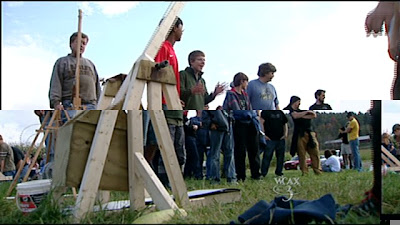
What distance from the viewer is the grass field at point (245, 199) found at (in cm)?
172

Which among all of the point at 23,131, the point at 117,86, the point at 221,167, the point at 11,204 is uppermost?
the point at 117,86

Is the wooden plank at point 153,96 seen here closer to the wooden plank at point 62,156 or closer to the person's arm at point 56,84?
the wooden plank at point 62,156

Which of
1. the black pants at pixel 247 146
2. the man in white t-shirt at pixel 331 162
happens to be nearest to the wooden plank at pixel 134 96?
the black pants at pixel 247 146

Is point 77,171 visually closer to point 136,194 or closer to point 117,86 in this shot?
point 136,194

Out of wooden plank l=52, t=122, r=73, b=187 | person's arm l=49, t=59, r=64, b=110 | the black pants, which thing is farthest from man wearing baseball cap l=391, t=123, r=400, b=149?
person's arm l=49, t=59, r=64, b=110

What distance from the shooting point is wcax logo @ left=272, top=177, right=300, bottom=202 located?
199 centimetres

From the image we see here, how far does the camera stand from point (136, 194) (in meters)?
1.91

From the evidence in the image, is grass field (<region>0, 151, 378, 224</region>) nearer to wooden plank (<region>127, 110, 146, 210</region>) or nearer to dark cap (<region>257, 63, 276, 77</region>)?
wooden plank (<region>127, 110, 146, 210</region>)

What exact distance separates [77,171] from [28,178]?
44cm

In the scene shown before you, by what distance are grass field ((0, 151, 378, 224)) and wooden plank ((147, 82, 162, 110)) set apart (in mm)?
397

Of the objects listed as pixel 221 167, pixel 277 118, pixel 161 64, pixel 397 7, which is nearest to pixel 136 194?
pixel 221 167

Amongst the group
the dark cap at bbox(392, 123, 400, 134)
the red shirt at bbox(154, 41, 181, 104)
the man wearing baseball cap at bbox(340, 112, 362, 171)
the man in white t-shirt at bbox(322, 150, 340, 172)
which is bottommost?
the man in white t-shirt at bbox(322, 150, 340, 172)

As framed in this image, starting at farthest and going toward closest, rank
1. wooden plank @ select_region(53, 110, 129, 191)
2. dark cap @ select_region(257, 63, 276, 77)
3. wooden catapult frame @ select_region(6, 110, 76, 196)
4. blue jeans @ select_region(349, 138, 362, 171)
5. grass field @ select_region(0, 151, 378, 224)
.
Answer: dark cap @ select_region(257, 63, 276, 77)
wooden catapult frame @ select_region(6, 110, 76, 196)
blue jeans @ select_region(349, 138, 362, 171)
wooden plank @ select_region(53, 110, 129, 191)
grass field @ select_region(0, 151, 378, 224)

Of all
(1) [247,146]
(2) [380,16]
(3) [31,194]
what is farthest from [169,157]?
(2) [380,16]
